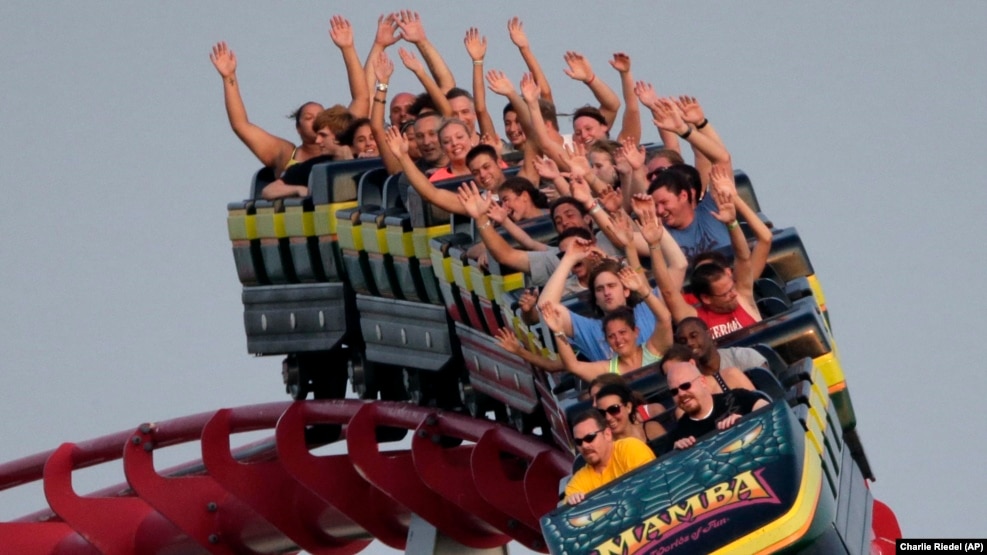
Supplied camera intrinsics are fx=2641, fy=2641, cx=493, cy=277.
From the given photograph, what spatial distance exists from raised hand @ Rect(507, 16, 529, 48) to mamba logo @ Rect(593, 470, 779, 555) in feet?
18.8

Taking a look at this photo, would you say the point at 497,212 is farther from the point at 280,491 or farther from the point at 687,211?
the point at 280,491

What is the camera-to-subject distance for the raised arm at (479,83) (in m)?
12.2

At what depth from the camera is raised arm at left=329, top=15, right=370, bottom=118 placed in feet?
41.7

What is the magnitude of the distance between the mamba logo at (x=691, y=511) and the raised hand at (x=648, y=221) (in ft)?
6.15

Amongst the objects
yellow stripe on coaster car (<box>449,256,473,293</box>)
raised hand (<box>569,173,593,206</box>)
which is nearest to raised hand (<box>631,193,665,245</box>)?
raised hand (<box>569,173,593,206</box>)

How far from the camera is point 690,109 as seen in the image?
9.88 m

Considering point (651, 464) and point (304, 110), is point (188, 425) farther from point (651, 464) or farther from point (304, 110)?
point (651, 464)

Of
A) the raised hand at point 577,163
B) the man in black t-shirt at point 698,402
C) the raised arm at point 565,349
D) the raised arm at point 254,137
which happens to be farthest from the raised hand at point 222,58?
the man in black t-shirt at point 698,402

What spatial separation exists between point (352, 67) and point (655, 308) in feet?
15.5

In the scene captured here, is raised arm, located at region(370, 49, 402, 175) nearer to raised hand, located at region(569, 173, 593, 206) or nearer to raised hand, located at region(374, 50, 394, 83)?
raised hand, located at region(374, 50, 394, 83)

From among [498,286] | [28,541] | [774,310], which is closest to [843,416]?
[774,310]

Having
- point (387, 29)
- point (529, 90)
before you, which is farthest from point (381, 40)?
point (529, 90)

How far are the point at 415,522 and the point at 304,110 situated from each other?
2.02 m

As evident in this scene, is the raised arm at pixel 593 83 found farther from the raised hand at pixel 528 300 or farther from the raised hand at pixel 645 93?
the raised hand at pixel 528 300
